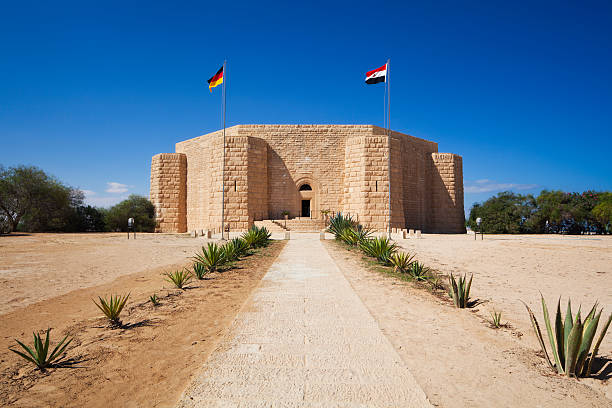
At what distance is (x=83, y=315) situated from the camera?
4352mm

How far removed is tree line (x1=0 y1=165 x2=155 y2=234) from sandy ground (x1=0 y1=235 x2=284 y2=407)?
17792mm

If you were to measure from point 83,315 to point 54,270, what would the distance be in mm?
4192

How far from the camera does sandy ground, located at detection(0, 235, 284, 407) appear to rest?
2.42 m

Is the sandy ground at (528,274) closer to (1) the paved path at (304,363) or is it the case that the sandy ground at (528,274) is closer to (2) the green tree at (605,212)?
(1) the paved path at (304,363)

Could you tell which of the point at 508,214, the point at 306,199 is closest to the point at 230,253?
the point at 306,199

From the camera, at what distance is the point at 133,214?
23.3 metres

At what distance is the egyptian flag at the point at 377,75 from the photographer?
16.9 metres

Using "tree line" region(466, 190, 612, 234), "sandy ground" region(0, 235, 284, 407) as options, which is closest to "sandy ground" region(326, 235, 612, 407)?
"sandy ground" region(0, 235, 284, 407)

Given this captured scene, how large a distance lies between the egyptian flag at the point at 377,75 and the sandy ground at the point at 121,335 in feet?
45.0

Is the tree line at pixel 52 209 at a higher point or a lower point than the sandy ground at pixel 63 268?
higher

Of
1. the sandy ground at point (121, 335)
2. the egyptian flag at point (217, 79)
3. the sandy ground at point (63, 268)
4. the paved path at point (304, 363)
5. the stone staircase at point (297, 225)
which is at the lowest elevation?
the sandy ground at point (121, 335)

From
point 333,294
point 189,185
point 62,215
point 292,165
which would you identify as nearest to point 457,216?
point 292,165

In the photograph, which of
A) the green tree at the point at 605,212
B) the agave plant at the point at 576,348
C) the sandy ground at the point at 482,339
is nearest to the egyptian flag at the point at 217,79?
the sandy ground at the point at 482,339

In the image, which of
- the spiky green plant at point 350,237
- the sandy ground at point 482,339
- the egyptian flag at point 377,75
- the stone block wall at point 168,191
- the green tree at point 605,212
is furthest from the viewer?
the stone block wall at point 168,191
